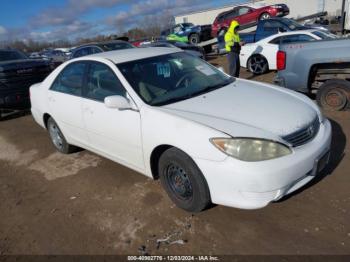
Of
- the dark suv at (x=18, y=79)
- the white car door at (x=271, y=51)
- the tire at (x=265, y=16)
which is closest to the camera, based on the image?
the dark suv at (x=18, y=79)

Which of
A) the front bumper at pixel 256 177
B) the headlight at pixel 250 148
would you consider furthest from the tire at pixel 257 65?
the headlight at pixel 250 148

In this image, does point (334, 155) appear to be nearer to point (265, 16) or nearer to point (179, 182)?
point (179, 182)

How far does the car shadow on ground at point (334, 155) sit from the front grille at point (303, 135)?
2.27 feet

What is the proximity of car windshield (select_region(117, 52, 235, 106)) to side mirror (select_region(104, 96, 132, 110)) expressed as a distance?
179 mm

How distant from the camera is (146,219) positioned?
3143 millimetres

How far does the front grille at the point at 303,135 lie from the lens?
269 cm

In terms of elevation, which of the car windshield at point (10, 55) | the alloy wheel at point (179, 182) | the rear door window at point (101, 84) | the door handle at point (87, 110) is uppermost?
the car windshield at point (10, 55)

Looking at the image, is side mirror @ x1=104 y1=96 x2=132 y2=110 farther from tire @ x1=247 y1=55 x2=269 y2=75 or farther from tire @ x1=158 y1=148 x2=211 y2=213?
tire @ x1=247 y1=55 x2=269 y2=75

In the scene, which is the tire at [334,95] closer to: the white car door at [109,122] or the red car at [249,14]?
the white car door at [109,122]

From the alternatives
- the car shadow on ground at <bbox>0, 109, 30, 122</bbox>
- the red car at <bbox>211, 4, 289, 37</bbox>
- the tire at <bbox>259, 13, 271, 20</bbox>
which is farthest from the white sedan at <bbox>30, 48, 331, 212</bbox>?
the tire at <bbox>259, 13, 271, 20</bbox>

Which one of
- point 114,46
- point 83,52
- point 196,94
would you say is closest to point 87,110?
point 196,94

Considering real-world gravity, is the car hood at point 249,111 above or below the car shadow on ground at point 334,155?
above

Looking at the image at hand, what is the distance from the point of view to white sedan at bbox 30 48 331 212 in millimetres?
2566

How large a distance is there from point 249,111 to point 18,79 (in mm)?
6443
